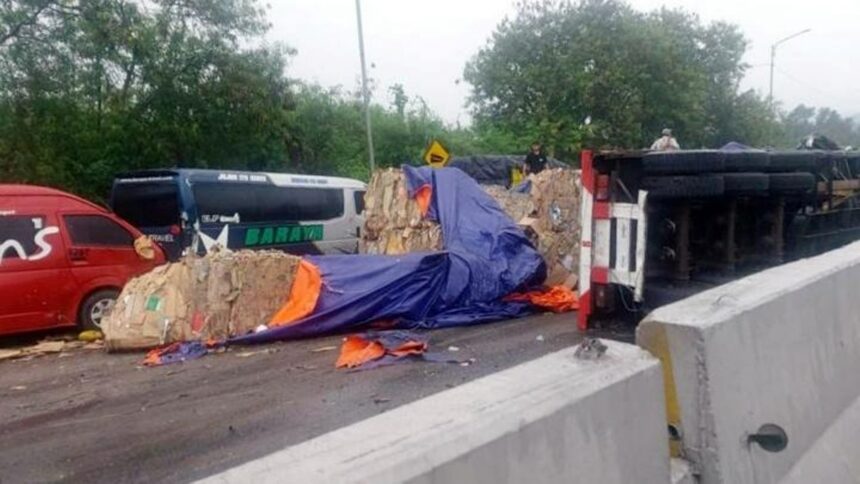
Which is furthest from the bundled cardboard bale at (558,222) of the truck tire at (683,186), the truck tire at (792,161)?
the truck tire at (683,186)

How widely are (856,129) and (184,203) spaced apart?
359 feet

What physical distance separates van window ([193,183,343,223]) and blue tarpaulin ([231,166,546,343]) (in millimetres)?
3221

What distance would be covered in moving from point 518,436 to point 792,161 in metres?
6.95

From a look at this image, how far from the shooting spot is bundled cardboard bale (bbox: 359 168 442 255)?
35.5ft

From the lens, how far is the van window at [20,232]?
873cm

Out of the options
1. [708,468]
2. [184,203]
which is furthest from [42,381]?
[708,468]

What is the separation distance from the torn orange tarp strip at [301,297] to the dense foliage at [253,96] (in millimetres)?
8048

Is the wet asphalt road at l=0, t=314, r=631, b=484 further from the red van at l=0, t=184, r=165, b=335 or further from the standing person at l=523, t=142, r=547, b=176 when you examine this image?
the standing person at l=523, t=142, r=547, b=176

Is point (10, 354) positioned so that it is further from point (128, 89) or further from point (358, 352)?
point (128, 89)

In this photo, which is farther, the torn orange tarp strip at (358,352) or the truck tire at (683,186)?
the torn orange tarp strip at (358,352)

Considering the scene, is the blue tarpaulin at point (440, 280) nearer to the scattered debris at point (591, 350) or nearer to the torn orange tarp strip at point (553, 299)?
the torn orange tarp strip at point (553, 299)

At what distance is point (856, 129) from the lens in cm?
10050

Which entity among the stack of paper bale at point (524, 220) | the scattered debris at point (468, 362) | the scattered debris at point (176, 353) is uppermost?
the stack of paper bale at point (524, 220)

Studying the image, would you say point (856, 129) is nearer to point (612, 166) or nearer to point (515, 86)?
point (515, 86)
